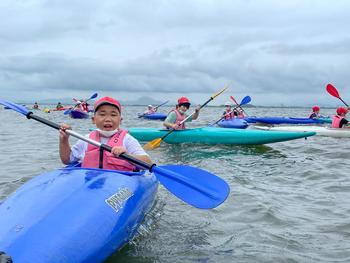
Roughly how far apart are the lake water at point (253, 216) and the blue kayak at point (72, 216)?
41 centimetres

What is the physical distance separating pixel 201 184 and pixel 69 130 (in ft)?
4.42

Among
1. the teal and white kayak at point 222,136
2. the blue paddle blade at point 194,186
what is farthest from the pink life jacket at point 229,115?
the blue paddle blade at point 194,186

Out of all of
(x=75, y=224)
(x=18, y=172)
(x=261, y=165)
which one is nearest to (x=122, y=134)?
(x=75, y=224)

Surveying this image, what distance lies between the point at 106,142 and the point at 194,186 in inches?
42.1

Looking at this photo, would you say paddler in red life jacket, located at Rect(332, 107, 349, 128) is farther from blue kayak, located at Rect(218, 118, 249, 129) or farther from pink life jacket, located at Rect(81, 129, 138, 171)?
pink life jacket, located at Rect(81, 129, 138, 171)

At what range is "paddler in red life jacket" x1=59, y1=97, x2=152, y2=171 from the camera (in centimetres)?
411

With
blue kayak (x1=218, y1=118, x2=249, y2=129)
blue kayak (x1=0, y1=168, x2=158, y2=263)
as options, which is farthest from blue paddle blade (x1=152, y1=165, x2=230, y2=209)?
blue kayak (x1=218, y1=118, x2=249, y2=129)

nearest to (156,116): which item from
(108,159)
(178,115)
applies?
(178,115)

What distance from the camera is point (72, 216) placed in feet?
9.06

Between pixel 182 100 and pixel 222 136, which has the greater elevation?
pixel 182 100

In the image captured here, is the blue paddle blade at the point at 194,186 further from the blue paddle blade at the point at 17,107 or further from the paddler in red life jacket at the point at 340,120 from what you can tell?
the paddler in red life jacket at the point at 340,120

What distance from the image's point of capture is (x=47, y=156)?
9109mm

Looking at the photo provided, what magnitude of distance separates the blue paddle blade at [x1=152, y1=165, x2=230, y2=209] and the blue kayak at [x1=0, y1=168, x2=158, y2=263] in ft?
0.81

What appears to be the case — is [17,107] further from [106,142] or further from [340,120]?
[340,120]
